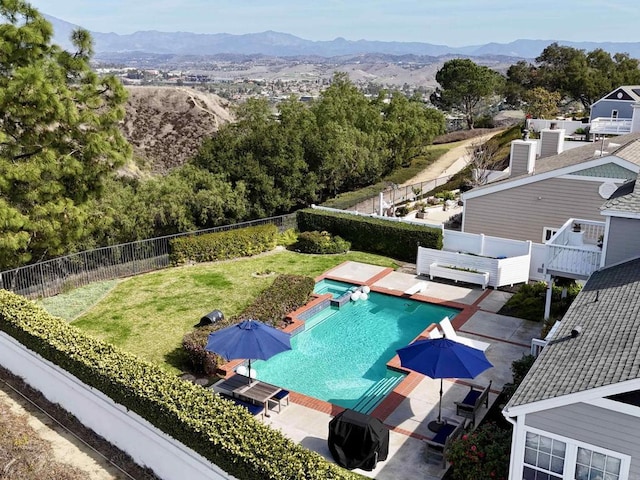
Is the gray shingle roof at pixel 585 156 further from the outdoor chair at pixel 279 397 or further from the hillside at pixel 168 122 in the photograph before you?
the hillside at pixel 168 122

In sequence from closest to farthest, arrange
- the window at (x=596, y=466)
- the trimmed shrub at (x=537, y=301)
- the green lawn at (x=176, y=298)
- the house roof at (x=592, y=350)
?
the window at (x=596, y=466) → the house roof at (x=592, y=350) → the green lawn at (x=176, y=298) → the trimmed shrub at (x=537, y=301)

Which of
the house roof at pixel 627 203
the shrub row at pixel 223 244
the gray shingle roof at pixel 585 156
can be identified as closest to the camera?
the house roof at pixel 627 203

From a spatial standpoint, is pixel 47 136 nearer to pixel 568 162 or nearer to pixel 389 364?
pixel 389 364

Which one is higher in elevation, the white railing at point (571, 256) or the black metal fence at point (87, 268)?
the white railing at point (571, 256)

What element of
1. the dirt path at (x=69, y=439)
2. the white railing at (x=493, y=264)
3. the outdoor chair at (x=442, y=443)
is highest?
the white railing at (x=493, y=264)

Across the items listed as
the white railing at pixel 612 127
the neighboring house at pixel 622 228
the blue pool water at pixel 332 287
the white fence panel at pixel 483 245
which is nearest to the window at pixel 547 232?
the white fence panel at pixel 483 245

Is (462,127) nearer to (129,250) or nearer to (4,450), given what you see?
(129,250)
